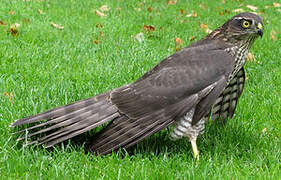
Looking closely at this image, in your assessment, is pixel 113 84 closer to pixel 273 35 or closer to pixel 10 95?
pixel 10 95

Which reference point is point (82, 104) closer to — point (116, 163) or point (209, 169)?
point (116, 163)

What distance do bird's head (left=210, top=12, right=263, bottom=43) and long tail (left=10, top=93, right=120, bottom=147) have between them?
1.19 m

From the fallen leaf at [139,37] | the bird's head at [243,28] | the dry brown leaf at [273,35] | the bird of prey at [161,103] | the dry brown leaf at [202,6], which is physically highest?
the bird's head at [243,28]

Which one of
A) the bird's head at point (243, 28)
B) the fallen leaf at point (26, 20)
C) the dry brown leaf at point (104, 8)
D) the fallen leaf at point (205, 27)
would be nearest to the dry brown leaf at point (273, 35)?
the fallen leaf at point (205, 27)

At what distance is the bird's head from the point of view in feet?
11.3

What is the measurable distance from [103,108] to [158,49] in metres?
2.95

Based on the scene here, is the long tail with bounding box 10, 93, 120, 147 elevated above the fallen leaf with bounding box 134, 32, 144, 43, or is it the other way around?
the long tail with bounding box 10, 93, 120, 147

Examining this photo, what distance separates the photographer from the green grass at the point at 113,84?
9.83ft

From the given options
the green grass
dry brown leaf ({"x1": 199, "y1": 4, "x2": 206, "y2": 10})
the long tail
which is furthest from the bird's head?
dry brown leaf ({"x1": 199, "y1": 4, "x2": 206, "y2": 10})

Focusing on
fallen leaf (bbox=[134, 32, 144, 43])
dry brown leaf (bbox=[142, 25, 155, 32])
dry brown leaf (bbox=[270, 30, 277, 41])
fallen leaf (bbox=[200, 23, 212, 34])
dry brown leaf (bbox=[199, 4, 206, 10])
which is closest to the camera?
fallen leaf (bbox=[134, 32, 144, 43])

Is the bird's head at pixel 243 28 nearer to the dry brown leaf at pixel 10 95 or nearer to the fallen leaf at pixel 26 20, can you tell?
the dry brown leaf at pixel 10 95

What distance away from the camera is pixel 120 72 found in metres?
5.02

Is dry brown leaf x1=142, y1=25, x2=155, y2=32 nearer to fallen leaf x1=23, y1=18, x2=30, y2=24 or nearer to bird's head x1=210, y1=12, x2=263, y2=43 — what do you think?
fallen leaf x1=23, y1=18, x2=30, y2=24

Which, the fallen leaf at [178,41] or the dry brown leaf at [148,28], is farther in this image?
the dry brown leaf at [148,28]
